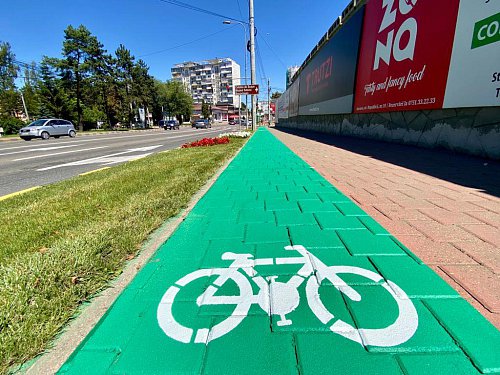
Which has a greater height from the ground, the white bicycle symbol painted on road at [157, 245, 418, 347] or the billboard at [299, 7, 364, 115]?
the billboard at [299, 7, 364, 115]

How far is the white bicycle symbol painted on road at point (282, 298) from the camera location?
5.17ft

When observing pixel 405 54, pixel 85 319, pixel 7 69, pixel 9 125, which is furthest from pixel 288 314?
pixel 7 69

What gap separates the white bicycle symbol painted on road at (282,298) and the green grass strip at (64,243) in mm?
694

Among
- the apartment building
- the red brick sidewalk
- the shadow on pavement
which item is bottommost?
the red brick sidewalk

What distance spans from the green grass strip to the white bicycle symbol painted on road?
0.69 metres

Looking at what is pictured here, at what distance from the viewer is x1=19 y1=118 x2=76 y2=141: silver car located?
22297mm

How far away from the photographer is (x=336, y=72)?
1517 centimetres

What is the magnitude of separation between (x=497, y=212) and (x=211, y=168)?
545 centimetres

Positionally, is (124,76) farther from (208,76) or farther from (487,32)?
(208,76)

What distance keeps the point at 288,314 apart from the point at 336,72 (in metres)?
16.0

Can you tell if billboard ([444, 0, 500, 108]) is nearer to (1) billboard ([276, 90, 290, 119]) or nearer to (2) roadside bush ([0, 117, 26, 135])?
(1) billboard ([276, 90, 290, 119])

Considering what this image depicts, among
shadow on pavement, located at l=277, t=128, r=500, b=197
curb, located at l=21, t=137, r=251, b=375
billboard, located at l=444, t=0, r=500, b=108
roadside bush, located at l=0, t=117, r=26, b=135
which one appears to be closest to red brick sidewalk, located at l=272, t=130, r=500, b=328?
shadow on pavement, located at l=277, t=128, r=500, b=197

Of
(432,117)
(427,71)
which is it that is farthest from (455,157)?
(427,71)

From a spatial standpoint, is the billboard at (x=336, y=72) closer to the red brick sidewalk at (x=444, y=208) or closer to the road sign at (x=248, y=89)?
the road sign at (x=248, y=89)
